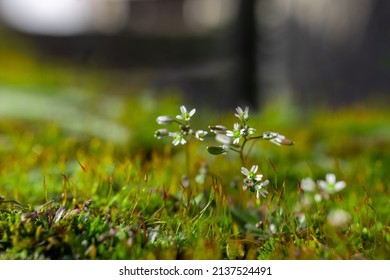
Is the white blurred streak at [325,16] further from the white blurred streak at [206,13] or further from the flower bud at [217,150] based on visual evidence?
the flower bud at [217,150]

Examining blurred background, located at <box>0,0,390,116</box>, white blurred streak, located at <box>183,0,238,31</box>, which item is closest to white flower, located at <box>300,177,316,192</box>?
blurred background, located at <box>0,0,390,116</box>

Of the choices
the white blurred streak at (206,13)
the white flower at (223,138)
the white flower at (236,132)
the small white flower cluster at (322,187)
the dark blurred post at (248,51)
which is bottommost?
the small white flower cluster at (322,187)

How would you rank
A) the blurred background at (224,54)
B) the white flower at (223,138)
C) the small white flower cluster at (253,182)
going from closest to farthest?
the small white flower cluster at (253,182)
the white flower at (223,138)
the blurred background at (224,54)

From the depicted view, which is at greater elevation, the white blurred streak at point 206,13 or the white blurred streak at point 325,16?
the white blurred streak at point 206,13

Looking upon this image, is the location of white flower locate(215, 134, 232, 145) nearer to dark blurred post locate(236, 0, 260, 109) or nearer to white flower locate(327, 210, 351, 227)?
white flower locate(327, 210, 351, 227)

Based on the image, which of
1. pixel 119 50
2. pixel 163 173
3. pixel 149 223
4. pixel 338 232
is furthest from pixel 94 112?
pixel 119 50

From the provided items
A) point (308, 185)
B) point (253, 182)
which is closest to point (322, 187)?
point (308, 185)

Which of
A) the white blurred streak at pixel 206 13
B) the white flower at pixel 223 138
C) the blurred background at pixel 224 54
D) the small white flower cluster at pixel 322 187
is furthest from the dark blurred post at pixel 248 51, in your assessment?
the white flower at pixel 223 138

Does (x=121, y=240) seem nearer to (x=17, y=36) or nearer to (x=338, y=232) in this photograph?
(x=338, y=232)

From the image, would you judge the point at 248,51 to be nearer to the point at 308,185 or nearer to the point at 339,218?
the point at 308,185
